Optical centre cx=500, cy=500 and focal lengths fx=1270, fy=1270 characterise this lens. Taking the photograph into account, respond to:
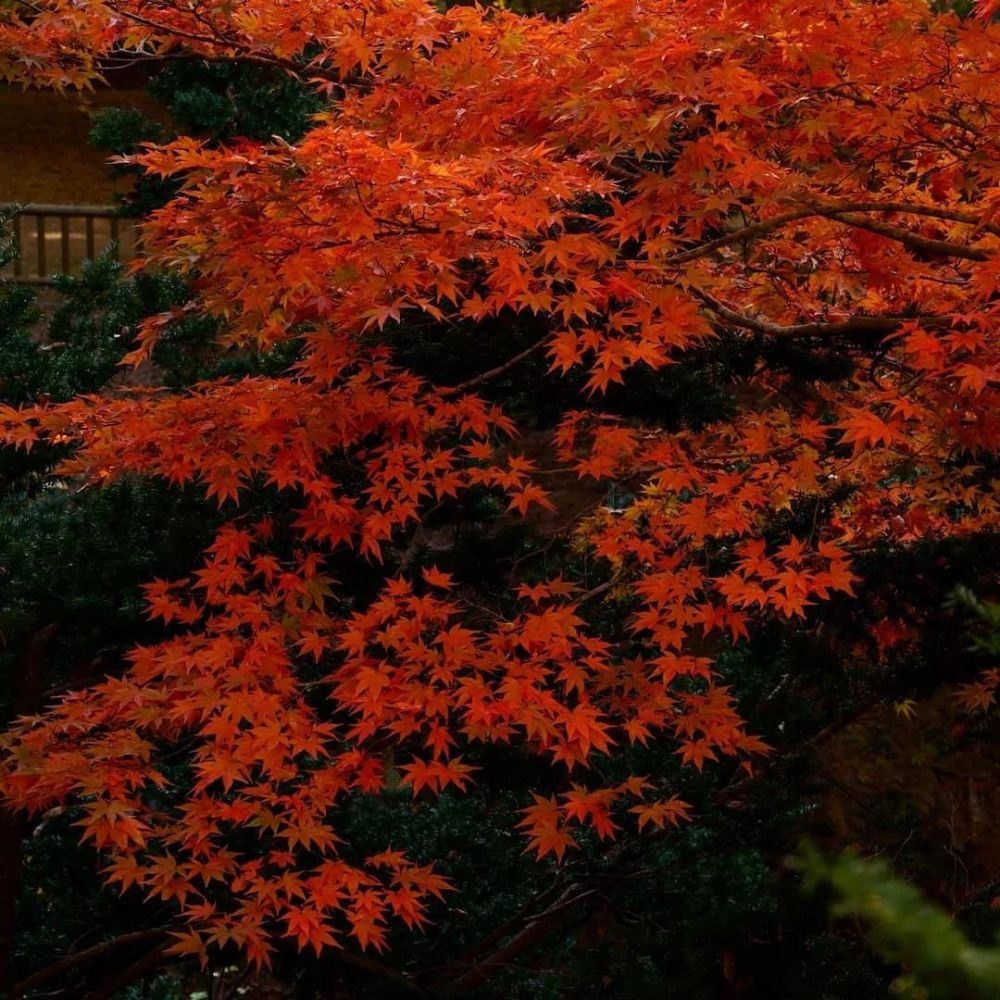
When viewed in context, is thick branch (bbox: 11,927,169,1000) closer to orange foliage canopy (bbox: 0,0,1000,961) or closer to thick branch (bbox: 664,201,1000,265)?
orange foliage canopy (bbox: 0,0,1000,961)

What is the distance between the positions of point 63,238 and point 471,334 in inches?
327

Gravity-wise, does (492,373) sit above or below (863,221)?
below

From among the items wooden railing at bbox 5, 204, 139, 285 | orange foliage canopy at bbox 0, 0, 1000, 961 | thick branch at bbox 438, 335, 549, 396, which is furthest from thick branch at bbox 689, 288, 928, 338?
wooden railing at bbox 5, 204, 139, 285

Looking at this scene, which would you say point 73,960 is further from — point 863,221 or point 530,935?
point 863,221

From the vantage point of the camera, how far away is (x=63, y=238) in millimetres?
11742

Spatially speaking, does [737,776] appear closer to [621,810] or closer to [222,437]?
[621,810]

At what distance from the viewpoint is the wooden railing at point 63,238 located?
11.8 m

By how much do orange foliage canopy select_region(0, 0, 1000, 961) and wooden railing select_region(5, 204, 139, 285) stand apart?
6.10 m

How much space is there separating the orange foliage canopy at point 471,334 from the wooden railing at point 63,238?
6096 mm

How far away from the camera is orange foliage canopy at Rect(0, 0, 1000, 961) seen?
12.3 ft

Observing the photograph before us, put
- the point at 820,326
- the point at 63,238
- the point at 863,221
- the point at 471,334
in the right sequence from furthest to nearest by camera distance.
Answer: the point at 63,238, the point at 820,326, the point at 471,334, the point at 863,221

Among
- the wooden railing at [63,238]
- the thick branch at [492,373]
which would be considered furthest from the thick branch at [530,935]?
the wooden railing at [63,238]

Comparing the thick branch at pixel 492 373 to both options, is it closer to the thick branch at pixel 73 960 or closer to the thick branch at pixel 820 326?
the thick branch at pixel 820 326

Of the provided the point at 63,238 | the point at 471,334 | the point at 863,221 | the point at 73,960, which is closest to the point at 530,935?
the point at 73,960
